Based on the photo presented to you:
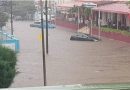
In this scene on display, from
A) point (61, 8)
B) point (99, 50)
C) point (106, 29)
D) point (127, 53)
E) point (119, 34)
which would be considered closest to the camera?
A: point (127, 53)

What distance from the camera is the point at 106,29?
40.6 m

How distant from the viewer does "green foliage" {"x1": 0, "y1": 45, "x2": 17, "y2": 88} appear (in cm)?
1022

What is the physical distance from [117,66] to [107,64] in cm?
83

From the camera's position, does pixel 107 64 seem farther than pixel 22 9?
No

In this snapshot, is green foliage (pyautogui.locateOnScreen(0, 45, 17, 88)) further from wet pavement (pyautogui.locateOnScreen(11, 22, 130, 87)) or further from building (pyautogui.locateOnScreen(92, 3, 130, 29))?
building (pyautogui.locateOnScreen(92, 3, 130, 29))

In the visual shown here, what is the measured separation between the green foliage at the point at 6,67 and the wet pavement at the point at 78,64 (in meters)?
4.26

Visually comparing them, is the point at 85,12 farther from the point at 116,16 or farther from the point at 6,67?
the point at 6,67

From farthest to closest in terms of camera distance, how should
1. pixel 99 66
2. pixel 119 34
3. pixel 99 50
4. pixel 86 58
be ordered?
pixel 119 34, pixel 99 50, pixel 86 58, pixel 99 66

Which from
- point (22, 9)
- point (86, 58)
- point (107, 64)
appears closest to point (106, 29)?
point (86, 58)

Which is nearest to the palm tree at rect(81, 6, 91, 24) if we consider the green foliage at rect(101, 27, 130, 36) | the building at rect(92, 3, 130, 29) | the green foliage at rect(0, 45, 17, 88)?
the building at rect(92, 3, 130, 29)

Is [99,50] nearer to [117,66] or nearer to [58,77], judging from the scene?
[117,66]

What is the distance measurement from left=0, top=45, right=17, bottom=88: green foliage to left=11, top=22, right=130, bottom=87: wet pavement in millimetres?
4262

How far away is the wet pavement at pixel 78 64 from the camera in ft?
56.5

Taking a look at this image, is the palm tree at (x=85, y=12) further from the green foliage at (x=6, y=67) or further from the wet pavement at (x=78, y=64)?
the green foliage at (x=6, y=67)
